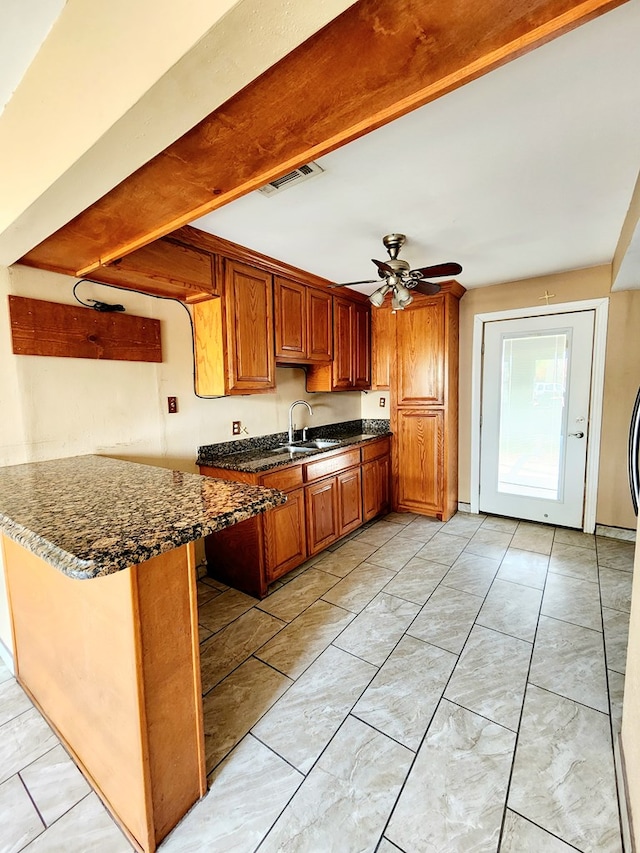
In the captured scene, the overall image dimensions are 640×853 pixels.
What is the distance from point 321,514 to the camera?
2.92 meters

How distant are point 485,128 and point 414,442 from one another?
2.74m

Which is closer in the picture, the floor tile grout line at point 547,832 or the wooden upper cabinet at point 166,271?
the floor tile grout line at point 547,832

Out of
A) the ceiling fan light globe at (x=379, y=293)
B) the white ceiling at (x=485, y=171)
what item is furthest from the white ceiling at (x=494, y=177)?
the ceiling fan light globe at (x=379, y=293)

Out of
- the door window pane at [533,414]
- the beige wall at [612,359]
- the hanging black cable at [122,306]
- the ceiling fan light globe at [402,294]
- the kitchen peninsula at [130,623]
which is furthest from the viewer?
the door window pane at [533,414]

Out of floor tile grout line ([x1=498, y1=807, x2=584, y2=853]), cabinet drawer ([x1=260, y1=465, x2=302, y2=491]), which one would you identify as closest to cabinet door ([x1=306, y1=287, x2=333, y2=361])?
cabinet drawer ([x1=260, y1=465, x2=302, y2=491])

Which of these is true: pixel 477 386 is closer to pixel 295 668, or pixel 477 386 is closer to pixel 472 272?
pixel 472 272

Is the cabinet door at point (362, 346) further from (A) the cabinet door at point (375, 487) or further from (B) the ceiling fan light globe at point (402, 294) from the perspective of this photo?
(B) the ceiling fan light globe at point (402, 294)

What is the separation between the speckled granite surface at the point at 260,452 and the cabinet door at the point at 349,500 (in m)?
0.28

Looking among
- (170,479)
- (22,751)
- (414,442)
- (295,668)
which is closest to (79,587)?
(170,479)

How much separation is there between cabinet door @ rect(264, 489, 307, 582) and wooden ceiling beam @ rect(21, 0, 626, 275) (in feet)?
5.88

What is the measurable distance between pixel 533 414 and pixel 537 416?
Answer: 0.12 ft

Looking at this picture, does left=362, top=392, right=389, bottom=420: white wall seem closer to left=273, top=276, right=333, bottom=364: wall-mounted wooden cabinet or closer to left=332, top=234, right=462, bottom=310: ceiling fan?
left=273, top=276, right=333, bottom=364: wall-mounted wooden cabinet

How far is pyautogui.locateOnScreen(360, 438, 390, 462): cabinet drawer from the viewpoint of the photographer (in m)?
3.45

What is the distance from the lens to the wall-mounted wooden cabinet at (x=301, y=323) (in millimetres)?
2844
